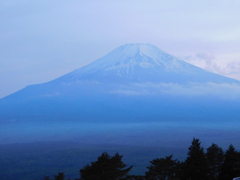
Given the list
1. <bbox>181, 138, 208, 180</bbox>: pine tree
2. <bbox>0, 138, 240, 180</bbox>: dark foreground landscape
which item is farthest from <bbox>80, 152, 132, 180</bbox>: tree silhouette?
<bbox>181, 138, 208, 180</bbox>: pine tree

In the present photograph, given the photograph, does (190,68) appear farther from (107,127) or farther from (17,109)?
(17,109)

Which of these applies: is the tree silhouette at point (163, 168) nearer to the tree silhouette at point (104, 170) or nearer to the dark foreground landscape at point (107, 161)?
the dark foreground landscape at point (107, 161)

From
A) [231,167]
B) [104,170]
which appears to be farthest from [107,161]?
[231,167]

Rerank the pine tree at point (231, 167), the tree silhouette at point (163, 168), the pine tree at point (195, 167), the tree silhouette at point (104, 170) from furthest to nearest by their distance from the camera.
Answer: the tree silhouette at point (163, 168) < the pine tree at point (231, 167) < the tree silhouette at point (104, 170) < the pine tree at point (195, 167)

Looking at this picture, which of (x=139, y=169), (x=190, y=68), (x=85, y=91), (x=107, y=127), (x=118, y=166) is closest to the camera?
(x=118, y=166)

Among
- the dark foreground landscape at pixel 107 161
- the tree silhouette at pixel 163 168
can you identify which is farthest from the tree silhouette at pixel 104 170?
the tree silhouette at pixel 163 168

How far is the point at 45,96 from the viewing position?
58.7 meters

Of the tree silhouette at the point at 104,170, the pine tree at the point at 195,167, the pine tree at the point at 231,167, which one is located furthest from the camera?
the pine tree at the point at 231,167

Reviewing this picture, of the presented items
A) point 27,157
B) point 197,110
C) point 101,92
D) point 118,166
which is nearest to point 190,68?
point 197,110

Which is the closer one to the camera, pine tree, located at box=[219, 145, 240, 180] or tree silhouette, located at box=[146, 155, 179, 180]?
pine tree, located at box=[219, 145, 240, 180]

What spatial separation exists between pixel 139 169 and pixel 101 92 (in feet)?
81.8

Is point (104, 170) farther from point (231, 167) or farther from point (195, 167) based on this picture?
point (231, 167)

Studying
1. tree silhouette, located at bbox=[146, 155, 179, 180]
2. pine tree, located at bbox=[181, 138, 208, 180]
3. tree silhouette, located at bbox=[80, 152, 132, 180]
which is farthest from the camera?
tree silhouette, located at bbox=[146, 155, 179, 180]

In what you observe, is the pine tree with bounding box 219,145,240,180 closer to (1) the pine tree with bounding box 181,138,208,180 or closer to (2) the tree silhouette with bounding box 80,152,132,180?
(1) the pine tree with bounding box 181,138,208,180
